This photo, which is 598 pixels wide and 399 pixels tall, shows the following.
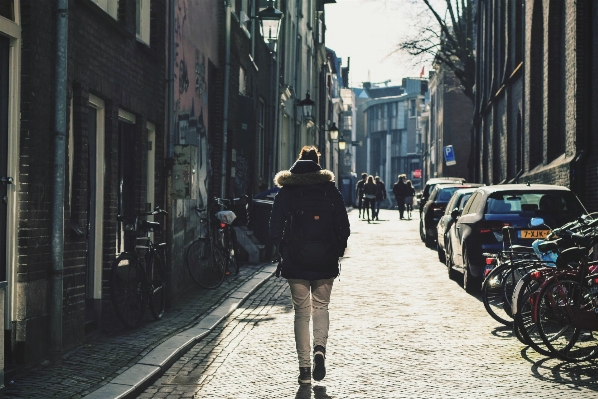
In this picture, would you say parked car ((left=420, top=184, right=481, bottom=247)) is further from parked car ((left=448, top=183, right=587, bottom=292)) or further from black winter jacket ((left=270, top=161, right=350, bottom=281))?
black winter jacket ((left=270, top=161, right=350, bottom=281))

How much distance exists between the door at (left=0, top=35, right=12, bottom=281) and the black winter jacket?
1.94 meters

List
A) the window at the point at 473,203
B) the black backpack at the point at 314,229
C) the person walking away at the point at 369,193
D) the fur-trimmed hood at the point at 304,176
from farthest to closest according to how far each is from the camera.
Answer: the person walking away at the point at 369,193 → the window at the point at 473,203 → the fur-trimmed hood at the point at 304,176 → the black backpack at the point at 314,229

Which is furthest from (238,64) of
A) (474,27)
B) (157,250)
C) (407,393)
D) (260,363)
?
(474,27)

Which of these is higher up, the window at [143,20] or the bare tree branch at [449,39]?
the bare tree branch at [449,39]

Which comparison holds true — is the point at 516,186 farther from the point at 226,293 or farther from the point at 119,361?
the point at 119,361

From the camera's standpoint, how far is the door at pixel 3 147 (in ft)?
24.3

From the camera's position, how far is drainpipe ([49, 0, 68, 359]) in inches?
318

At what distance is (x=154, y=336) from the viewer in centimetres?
959

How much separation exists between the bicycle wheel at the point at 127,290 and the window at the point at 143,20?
2939 millimetres

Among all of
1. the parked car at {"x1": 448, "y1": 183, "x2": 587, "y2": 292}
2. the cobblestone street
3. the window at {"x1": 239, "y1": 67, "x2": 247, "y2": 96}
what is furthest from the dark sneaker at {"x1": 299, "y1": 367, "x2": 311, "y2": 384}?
the window at {"x1": 239, "y1": 67, "x2": 247, "y2": 96}

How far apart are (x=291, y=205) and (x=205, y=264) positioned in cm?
664

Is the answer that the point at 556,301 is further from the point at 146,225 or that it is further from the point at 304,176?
the point at 146,225

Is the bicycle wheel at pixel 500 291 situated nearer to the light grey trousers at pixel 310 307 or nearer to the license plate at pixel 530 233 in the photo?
the license plate at pixel 530 233

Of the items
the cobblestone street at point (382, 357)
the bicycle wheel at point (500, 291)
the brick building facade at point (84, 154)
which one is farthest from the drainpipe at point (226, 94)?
the bicycle wheel at point (500, 291)
